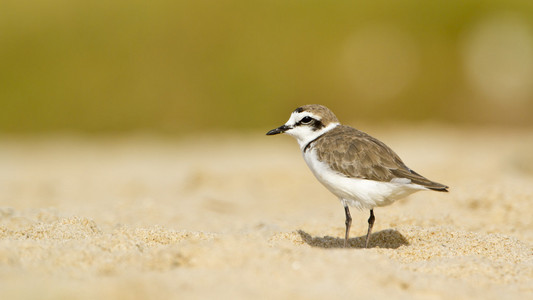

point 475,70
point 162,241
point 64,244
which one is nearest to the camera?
point 64,244

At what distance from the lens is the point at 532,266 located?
4188 mm

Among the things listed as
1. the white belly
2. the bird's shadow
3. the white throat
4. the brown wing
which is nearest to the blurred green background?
the white throat

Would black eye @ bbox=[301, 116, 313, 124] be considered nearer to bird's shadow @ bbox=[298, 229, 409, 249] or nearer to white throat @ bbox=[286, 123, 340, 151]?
white throat @ bbox=[286, 123, 340, 151]

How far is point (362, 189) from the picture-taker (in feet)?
16.2

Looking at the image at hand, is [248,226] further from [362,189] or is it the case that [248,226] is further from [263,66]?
[263,66]

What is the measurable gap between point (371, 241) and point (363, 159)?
859 millimetres

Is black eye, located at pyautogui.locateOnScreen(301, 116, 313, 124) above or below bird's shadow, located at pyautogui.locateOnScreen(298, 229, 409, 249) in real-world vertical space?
above

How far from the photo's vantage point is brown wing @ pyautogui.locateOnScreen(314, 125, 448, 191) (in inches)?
193

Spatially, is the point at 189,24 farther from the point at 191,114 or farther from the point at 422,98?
the point at 422,98

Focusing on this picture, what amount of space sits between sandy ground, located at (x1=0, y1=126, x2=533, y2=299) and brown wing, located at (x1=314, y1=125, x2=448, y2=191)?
610mm

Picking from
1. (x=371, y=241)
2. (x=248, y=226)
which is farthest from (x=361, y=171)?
(x=248, y=226)

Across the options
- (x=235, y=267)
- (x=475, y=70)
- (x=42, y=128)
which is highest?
(x=475, y=70)

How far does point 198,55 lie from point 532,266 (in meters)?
13.2

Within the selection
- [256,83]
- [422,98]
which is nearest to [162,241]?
[256,83]
